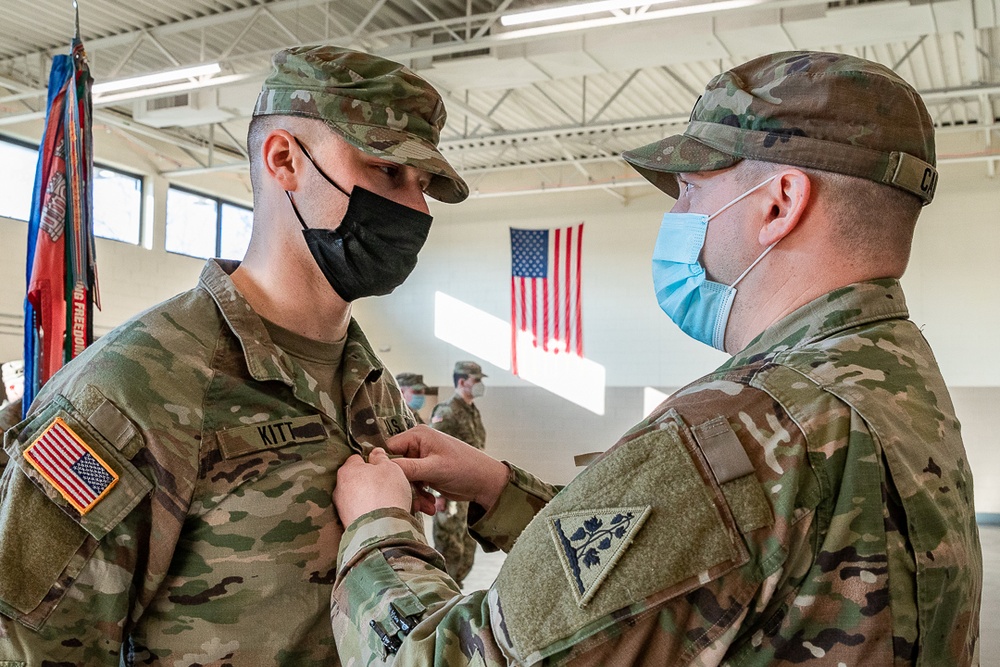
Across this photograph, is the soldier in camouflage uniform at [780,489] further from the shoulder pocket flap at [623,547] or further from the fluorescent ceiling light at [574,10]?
the fluorescent ceiling light at [574,10]

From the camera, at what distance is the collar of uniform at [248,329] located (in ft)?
5.62

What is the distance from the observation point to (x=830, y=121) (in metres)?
1.40

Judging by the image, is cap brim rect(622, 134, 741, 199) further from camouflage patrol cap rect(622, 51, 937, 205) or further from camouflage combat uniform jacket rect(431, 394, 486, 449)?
camouflage combat uniform jacket rect(431, 394, 486, 449)

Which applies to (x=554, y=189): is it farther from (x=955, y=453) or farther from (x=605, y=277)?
(x=955, y=453)

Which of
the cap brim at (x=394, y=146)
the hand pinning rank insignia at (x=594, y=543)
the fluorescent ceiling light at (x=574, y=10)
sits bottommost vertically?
the hand pinning rank insignia at (x=594, y=543)

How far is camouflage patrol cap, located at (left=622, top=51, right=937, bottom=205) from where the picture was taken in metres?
1.39

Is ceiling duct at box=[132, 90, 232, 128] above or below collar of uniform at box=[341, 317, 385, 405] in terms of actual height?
above

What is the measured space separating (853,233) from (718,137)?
275 mm

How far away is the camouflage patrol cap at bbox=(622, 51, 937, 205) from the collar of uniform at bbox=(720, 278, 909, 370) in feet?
0.55

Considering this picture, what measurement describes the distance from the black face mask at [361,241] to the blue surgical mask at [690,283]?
1.84ft

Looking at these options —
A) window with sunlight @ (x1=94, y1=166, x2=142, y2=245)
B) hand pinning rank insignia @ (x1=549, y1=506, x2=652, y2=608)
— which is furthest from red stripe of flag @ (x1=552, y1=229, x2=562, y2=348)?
hand pinning rank insignia @ (x1=549, y1=506, x2=652, y2=608)

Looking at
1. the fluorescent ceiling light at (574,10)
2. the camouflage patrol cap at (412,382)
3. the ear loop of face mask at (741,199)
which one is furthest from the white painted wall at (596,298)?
the ear loop of face mask at (741,199)

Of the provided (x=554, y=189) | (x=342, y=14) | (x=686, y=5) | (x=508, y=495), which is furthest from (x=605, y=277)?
(x=508, y=495)

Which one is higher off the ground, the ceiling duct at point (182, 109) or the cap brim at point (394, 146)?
the ceiling duct at point (182, 109)
